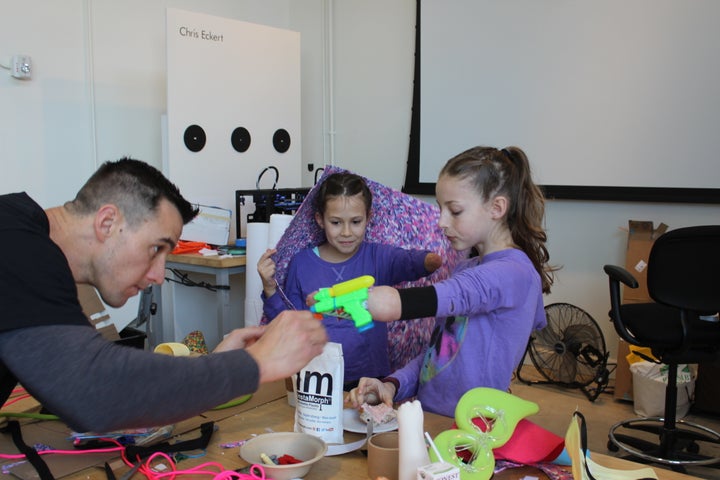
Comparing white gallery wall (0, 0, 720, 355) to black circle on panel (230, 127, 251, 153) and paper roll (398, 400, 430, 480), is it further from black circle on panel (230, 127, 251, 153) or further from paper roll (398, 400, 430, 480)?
paper roll (398, 400, 430, 480)

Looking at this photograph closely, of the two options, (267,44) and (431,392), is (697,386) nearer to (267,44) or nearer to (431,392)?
(431,392)

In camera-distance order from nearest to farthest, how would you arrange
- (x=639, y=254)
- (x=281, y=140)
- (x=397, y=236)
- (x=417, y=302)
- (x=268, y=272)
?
(x=417, y=302) → (x=268, y=272) → (x=397, y=236) → (x=639, y=254) → (x=281, y=140)

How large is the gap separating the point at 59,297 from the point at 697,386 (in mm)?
3333

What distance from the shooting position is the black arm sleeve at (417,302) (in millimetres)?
1135

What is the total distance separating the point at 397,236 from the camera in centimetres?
213

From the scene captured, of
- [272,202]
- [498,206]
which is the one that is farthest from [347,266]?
[272,202]

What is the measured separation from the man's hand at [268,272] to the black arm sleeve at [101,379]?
1.07 meters

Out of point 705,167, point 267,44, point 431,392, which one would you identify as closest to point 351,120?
point 267,44

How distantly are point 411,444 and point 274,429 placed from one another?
408 millimetres

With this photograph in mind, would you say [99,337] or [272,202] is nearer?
[99,337]

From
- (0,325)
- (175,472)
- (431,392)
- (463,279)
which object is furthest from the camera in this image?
(431,392)

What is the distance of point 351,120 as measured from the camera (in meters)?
4.79

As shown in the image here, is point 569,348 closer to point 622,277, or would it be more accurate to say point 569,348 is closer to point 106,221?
point 622,277

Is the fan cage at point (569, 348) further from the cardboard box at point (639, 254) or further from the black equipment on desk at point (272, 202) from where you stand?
the black equipment on desk at point (272, 202)
